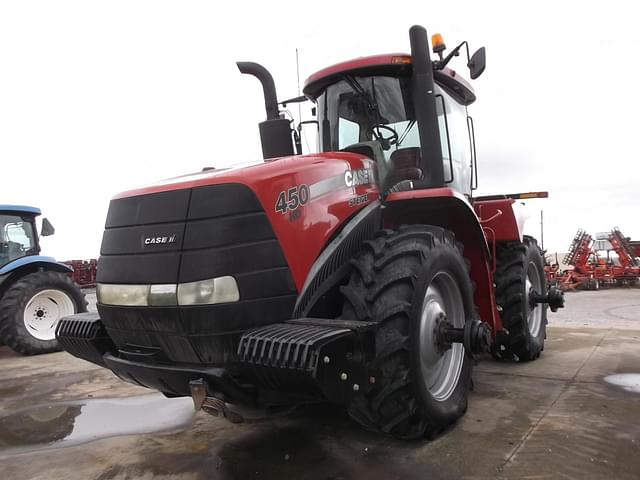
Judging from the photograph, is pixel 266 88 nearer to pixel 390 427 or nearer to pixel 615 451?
pixel 390 427

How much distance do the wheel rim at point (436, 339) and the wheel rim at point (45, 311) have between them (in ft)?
20.3

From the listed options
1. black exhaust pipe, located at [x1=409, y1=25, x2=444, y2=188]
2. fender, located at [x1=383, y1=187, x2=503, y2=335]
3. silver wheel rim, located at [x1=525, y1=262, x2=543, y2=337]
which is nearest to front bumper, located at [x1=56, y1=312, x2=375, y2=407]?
fender, located at [x1=383, y1=187, x2=503, y2=335]

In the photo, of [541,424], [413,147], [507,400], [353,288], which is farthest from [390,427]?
[413,147]

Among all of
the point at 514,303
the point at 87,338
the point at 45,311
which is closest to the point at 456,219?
the point at 514,303

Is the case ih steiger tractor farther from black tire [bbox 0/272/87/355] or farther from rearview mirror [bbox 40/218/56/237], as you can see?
rearview mirror [bbox 40/218/56/237]

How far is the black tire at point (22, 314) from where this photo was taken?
7.18 m

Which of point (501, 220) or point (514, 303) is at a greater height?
point (501, 220)

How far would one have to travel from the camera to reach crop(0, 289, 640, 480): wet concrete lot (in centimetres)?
271

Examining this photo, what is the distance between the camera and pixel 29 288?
750 cm

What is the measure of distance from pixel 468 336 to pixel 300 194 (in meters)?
1.31

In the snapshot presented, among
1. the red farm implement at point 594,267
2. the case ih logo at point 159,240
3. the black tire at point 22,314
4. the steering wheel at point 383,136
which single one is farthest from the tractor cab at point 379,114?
the red farm implement at point 594,267

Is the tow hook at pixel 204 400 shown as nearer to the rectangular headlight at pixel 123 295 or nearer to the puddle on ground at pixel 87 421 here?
the rectangular headlight at pixel 123 295

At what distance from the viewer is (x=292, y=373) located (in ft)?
7.12

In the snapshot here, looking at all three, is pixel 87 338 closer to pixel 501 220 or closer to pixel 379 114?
pixel 379 114
